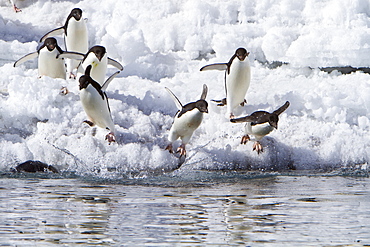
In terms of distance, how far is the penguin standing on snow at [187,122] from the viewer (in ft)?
19.5

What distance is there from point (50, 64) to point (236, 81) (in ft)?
7.29

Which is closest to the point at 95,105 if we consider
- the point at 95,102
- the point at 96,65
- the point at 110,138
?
the point at 95,102

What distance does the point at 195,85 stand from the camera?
7758mm

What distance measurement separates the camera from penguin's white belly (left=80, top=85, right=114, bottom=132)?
6.12 metres

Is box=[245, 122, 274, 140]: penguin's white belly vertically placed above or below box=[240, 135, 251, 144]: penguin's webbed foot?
above

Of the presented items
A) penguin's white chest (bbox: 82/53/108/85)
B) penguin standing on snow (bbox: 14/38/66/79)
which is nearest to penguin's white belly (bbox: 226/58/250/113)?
penguin's white chest (bbox: 82/53/108/85)

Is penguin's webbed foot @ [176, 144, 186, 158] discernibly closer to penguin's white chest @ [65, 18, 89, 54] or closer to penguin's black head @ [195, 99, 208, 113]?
penguin's black head @ [195, 99, 208, 113]

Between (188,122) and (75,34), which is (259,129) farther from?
(75,34)

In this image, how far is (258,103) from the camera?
711 cm

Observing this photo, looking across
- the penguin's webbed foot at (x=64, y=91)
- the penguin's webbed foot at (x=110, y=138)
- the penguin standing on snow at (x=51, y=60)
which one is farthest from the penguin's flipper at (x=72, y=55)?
the penguin's webbed foot at (x=110, y=138)

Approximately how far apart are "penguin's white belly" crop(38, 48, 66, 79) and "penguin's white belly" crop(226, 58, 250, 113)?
6.71 ft

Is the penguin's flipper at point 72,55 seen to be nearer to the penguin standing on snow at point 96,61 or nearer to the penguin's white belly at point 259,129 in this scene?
the penguin standing on snow at point 96,61

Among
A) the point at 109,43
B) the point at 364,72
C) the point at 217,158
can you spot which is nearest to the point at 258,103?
the point at 217,158

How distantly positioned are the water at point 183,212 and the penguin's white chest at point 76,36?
3.19 m
